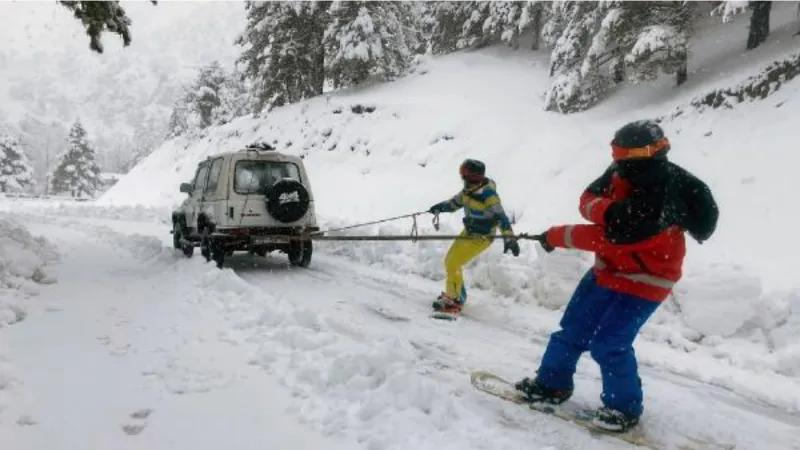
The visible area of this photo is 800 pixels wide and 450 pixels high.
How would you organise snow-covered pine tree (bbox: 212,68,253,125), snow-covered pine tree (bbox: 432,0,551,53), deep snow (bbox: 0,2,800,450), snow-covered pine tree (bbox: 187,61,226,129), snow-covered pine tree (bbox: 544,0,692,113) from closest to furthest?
deep snow (bbox: 0,2,800,450) < snow-covered pine tree (bbox: 544,0,692,113) < snow-covered pine tree (bbox: 432,0,551,53) < snow-covered pine tree (bbox: 212,68,253,125) < snow-covered pine tree (bbox: 187,61,226,129)

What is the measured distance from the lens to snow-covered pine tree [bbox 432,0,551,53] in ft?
78.7

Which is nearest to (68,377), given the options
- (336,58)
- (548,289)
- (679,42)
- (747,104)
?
(548,289)

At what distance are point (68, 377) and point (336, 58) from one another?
20093 mm

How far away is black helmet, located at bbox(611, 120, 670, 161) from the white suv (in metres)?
6.33

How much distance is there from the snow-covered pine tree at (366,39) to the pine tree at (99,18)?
37.5 ft

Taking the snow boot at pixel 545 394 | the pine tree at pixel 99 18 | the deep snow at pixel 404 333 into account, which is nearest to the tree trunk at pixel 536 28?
the deep snow at pixel 404 333

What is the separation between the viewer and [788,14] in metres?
15.3

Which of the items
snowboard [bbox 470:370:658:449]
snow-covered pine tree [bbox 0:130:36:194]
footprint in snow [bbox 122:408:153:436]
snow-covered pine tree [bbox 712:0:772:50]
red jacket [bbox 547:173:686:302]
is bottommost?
footprint in snow [bbox 122:408:153:436]

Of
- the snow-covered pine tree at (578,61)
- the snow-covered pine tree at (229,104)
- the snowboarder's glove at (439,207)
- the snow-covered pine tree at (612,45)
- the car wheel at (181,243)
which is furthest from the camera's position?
the snow-covered pine tree at (229,104)

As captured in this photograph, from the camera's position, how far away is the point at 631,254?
3.61m

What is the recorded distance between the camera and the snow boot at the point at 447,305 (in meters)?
7.07

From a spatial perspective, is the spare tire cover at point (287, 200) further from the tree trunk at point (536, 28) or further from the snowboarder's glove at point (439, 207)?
the tree trunk at point (536, 28)

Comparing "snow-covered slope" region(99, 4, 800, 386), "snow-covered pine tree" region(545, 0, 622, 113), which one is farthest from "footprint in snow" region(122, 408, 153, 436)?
"snow-covered pine tree" region(545, 0, 622, 113)

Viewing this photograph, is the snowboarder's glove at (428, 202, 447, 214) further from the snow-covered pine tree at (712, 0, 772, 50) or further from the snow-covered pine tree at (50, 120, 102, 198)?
the snow-covered pine tree at (50, 120, 102, 198)
